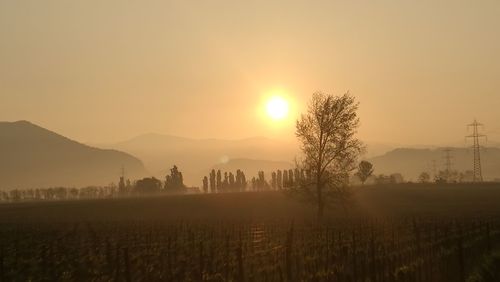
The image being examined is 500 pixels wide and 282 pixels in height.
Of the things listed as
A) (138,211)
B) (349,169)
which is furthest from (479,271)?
(138,211)

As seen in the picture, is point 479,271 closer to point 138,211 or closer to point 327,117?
point 327,117

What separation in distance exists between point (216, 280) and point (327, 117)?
115 ft

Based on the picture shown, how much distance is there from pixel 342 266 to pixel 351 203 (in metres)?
34.9

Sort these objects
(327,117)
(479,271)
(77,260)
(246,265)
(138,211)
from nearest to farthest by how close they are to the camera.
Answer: (479,271)
(246,265)
(77,260)
(327,117)
(138,211)

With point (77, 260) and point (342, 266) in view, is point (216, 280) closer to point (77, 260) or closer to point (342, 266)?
point (342, 266)

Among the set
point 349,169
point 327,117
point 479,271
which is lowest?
point 479,271

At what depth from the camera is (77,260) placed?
94.5 feet

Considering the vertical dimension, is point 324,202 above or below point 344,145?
below

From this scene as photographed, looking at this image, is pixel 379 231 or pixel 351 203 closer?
pixel 379 231

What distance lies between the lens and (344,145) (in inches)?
2130

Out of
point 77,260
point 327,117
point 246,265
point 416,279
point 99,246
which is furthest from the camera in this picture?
point 327,117

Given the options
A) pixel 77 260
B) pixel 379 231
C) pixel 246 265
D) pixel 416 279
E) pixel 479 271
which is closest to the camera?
pixel 416 279

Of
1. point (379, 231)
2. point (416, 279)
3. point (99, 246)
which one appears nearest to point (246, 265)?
point (416, 279)

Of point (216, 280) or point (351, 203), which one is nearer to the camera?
point (216, 280)
